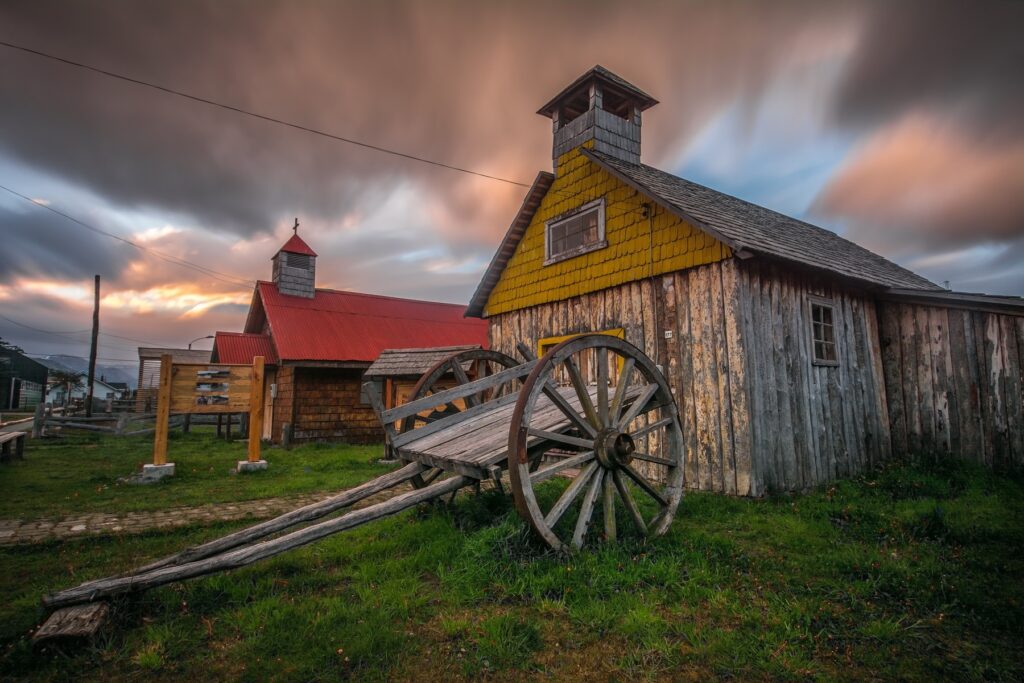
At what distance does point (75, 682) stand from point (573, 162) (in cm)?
1012

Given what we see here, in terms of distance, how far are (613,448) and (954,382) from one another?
24.6 feet

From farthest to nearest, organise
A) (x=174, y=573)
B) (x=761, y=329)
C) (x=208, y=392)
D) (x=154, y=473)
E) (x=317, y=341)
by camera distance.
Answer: (x=317, y=341) < (x=208, y=392) < (x=154, y=473) < (x=761, y=329) < (x=174, y=573)

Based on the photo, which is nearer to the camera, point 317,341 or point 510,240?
point 510,240

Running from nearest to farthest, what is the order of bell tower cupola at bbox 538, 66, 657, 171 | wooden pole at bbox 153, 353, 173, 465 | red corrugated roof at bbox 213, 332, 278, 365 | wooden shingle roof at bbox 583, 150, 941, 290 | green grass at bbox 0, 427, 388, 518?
green grass at bbox 0, 427, 388, 518, wooden shingle roof at bbox 583, 150, 941, 290, wooden pole at bbox 153, 353, 173, 465, bell tower cupola at bbox 538, 66, 657, 171, red corrugated roof at bbox 213, 332, 278, 365

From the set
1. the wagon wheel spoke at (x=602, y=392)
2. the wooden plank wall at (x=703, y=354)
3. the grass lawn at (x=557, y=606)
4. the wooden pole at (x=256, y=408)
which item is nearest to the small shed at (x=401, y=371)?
the wooden pole at (x=256, y=408)

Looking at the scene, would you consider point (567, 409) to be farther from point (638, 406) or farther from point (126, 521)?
point (126, 521)

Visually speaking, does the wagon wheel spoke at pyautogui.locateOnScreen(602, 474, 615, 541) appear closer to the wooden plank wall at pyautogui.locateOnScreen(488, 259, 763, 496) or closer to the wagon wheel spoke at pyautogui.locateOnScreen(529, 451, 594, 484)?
the wagon wheel spoke at pyautogui.locateOnScreen(529, 451, 594, 484)

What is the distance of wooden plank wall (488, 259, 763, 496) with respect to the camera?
7023 mm

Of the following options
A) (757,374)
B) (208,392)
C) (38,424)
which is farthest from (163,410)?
(38,424)

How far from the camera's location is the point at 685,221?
7.90 meters

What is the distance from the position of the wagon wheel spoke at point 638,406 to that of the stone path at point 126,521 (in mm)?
4052

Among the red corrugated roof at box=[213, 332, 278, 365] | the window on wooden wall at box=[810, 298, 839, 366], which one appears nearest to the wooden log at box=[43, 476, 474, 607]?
the window on wooden wall at box=[810, 298, 839, 366]

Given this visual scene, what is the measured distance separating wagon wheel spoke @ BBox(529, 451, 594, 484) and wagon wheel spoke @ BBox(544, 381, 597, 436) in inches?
8.5

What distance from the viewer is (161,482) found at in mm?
8266
